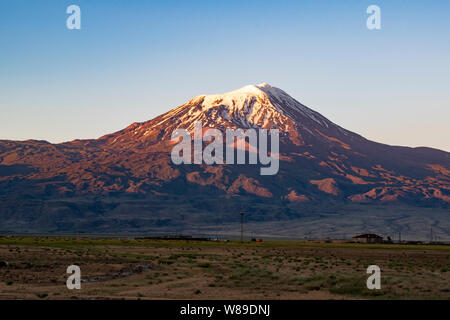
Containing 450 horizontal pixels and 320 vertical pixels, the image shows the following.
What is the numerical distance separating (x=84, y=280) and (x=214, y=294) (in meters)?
10.2

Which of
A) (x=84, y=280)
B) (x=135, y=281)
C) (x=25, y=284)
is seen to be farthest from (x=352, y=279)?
(x=25, y=284)

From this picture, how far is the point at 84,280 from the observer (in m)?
41.8

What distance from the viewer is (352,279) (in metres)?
42.6

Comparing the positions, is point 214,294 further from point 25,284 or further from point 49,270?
point 49,270

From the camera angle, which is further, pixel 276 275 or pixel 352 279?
pixel 276 275
